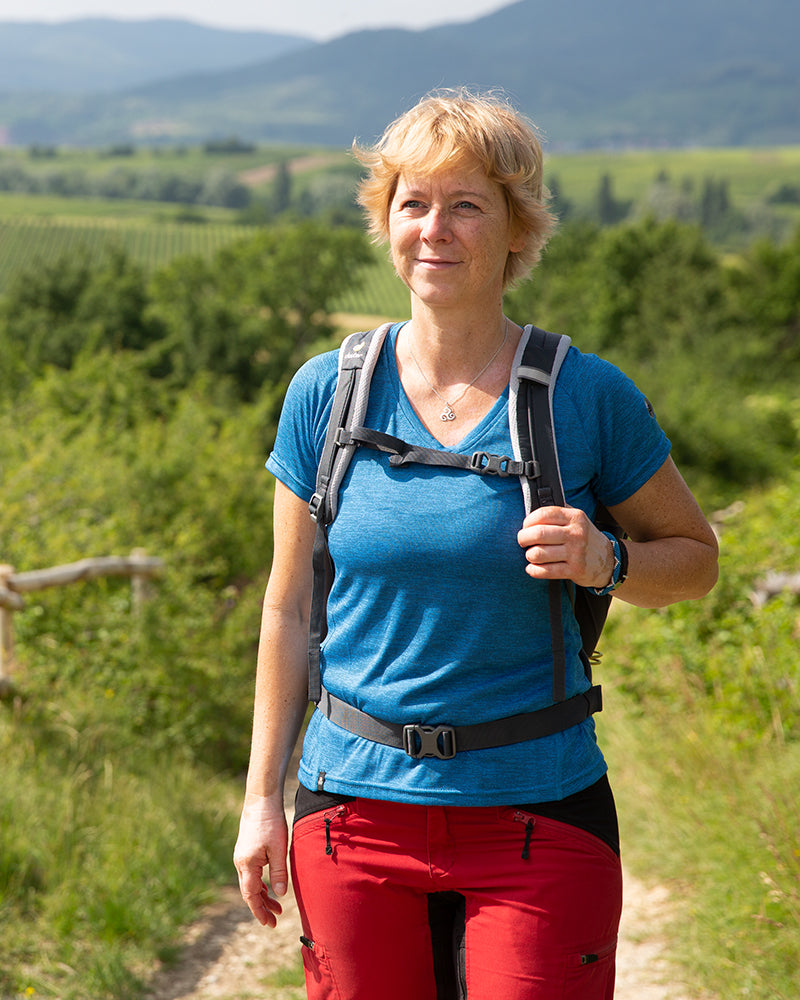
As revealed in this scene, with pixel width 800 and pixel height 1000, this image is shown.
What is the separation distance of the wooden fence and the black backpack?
3817 mm

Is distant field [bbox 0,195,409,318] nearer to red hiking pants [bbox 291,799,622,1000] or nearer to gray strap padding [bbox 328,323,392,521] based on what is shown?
gray strap padding [bbox 328,323,392,521]

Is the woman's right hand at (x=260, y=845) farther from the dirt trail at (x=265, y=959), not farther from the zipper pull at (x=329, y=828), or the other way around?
the dirt trail at (x=265, y=959)

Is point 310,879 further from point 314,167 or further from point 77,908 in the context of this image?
point 314,167

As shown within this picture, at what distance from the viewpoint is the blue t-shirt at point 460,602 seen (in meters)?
1.67

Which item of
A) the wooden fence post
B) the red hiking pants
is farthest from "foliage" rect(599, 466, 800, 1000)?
the wooden fence post

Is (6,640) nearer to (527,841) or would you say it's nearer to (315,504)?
(315,504)

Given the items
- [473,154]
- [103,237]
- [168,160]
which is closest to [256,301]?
[103,237]

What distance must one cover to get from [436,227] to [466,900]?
1130 millimetres

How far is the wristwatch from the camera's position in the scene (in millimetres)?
1739

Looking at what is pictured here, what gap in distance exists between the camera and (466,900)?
1.74 meters

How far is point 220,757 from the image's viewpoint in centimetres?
689

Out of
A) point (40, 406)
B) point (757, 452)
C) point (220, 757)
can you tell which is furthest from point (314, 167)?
point (220, 757)

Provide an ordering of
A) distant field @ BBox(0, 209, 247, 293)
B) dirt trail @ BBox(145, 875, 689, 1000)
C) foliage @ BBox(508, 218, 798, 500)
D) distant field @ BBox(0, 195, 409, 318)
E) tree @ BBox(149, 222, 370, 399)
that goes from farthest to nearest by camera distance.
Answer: distant field @ BBox(0, 209, 247, 293)
distant field @ BBox(0, 195, 409, 318)
tree @ BBox(149, 222, 370, 399)
foliage @ BBox(508, 218, 798, 500)
dirt trail @ BBox(145, 875, 689, 1000)

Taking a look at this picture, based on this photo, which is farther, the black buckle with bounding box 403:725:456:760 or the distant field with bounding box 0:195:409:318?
the distant field with bounding box 0:195:409:318
